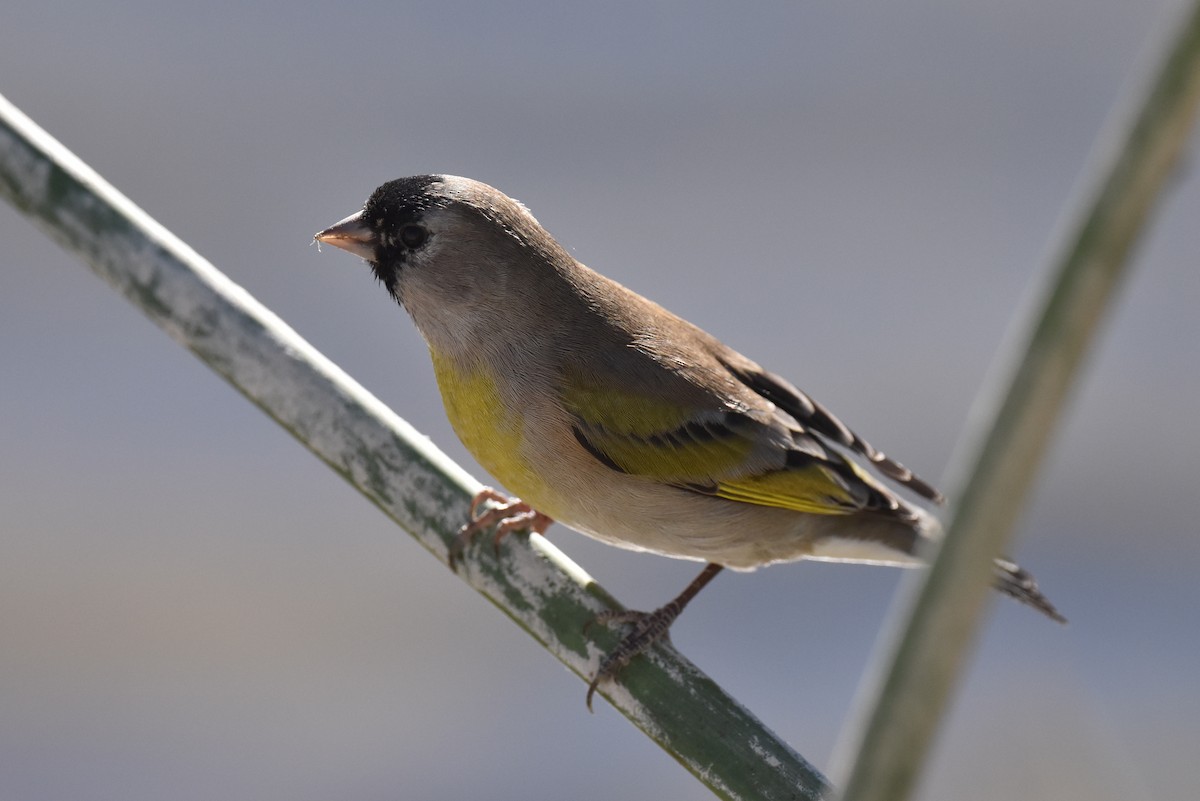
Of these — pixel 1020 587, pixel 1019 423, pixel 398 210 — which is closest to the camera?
pixel 1019 423

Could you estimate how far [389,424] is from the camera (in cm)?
107

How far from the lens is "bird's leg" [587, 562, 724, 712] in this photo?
1052mm

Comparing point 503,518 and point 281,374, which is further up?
point 503,518

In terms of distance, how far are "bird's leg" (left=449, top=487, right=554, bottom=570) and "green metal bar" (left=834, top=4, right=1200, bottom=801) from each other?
826 millimetres

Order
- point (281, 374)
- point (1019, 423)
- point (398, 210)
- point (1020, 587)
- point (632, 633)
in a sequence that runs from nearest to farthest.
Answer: point (1019, 423) → point (281, 374) → point (632, 633) → point (398, 210) → point (1020, 587)

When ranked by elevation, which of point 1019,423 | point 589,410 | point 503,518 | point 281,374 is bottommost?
point 1019,423

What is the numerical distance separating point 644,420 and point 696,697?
0.50 m

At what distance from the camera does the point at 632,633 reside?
1.29 m

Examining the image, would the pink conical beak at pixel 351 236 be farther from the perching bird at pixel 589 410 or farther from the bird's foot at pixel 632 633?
the bird's foot at pixel 632 633

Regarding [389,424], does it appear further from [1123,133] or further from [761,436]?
[1123,133]

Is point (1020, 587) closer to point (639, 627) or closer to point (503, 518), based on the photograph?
point (639, 627)

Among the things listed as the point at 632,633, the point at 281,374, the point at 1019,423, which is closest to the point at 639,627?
the point at 632,633

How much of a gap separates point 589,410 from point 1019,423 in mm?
1089

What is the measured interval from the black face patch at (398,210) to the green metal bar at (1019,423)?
1.10m
